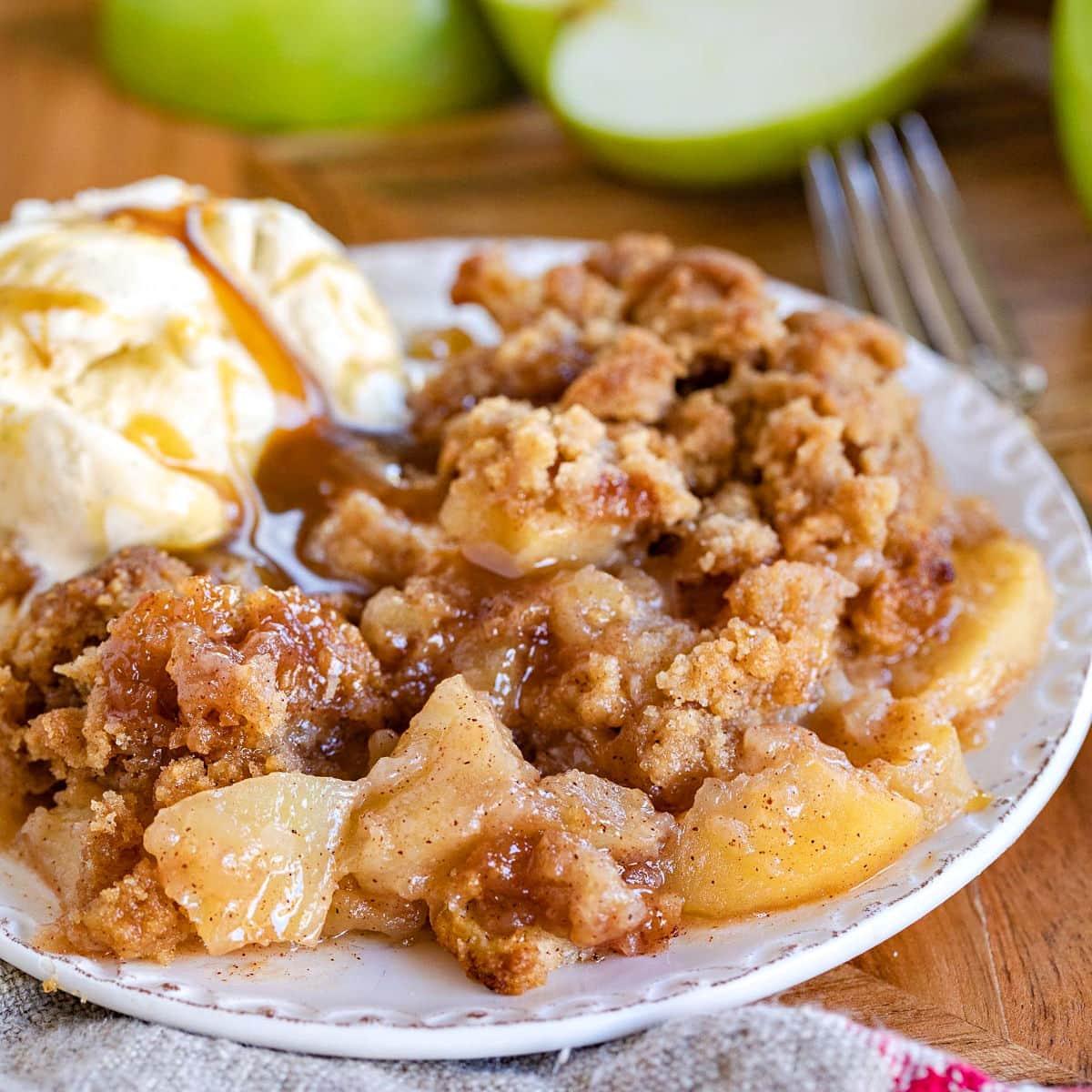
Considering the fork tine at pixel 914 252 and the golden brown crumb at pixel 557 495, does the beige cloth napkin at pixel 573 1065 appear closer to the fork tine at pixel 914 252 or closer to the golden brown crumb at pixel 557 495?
the golden brown crumb at pixel 557 495

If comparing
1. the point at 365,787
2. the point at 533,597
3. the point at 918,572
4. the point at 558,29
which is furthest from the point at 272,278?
the point at 558,29

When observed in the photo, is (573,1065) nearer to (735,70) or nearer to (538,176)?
(735,70)

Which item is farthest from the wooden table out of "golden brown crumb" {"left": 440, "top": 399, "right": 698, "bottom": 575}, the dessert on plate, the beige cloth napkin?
the beige cloth napkin

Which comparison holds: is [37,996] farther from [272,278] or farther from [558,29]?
[558,29]

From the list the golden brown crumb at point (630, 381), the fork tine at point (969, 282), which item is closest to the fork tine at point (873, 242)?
the fork tine at point (969, 282)

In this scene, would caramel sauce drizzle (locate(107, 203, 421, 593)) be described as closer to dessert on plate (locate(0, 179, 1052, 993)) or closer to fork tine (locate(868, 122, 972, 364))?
dessert on plate (locate(0, 179, 1052, 993))
